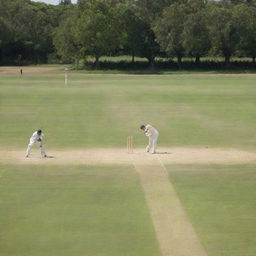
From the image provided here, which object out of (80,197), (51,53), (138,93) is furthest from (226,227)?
(51,53)

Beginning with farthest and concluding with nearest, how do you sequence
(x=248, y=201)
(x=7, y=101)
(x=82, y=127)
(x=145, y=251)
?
(x=7, y=101), (x=82, y=127), (x=248, y=201), (x=145, y=251)

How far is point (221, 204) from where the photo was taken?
67.7 ft

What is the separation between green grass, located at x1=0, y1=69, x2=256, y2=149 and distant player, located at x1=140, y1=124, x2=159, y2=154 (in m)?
3.24

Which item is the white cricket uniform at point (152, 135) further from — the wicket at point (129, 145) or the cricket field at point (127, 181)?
the wicket at point (129, 145)

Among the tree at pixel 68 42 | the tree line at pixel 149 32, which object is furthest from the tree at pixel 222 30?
the tree at pixel 68 42

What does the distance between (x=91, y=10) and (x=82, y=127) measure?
59.3m

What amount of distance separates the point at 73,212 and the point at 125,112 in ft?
86.1

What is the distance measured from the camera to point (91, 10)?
9556 cm

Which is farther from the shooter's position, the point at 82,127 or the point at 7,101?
the point at 7,101

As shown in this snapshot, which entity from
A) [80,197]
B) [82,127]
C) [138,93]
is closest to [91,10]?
[138,93]

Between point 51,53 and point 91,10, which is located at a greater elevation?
point 91,10

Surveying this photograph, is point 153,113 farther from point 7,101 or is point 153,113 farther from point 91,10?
point 91,10

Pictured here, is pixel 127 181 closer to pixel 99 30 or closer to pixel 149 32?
pixel 99 30

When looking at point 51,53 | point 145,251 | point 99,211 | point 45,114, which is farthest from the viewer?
point 51,53
